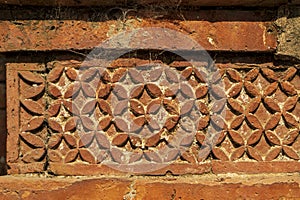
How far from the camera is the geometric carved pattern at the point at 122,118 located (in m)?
2.38

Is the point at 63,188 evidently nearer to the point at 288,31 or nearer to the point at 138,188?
the point at 138,188

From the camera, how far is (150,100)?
2.40m

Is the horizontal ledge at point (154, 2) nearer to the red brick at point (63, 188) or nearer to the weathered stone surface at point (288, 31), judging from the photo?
the weathered stone surface at point (288, 31)

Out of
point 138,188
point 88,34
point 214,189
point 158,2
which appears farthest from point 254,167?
point 88,34

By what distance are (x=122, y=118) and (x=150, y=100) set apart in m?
0.17

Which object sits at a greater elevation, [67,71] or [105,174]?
[67,71]

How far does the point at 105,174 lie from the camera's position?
7.82 ft

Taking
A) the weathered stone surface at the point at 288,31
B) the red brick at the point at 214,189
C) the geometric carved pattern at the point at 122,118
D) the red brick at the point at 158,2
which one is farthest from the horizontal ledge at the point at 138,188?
the red brick at the point at 158,2

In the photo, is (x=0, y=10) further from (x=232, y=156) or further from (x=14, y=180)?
(x=232, y=156)

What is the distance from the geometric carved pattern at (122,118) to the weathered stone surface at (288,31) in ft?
0.46

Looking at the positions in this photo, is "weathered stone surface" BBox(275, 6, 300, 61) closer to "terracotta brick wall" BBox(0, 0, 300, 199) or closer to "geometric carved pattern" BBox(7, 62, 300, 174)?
"terracotta brick wall" BBox(0, 0, 300, 199)

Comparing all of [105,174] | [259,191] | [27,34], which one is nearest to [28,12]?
[27,34]

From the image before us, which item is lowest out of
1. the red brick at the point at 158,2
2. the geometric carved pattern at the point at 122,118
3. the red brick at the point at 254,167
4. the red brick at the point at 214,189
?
the red brick at the point at 214,189

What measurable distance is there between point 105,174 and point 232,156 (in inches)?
25.9
